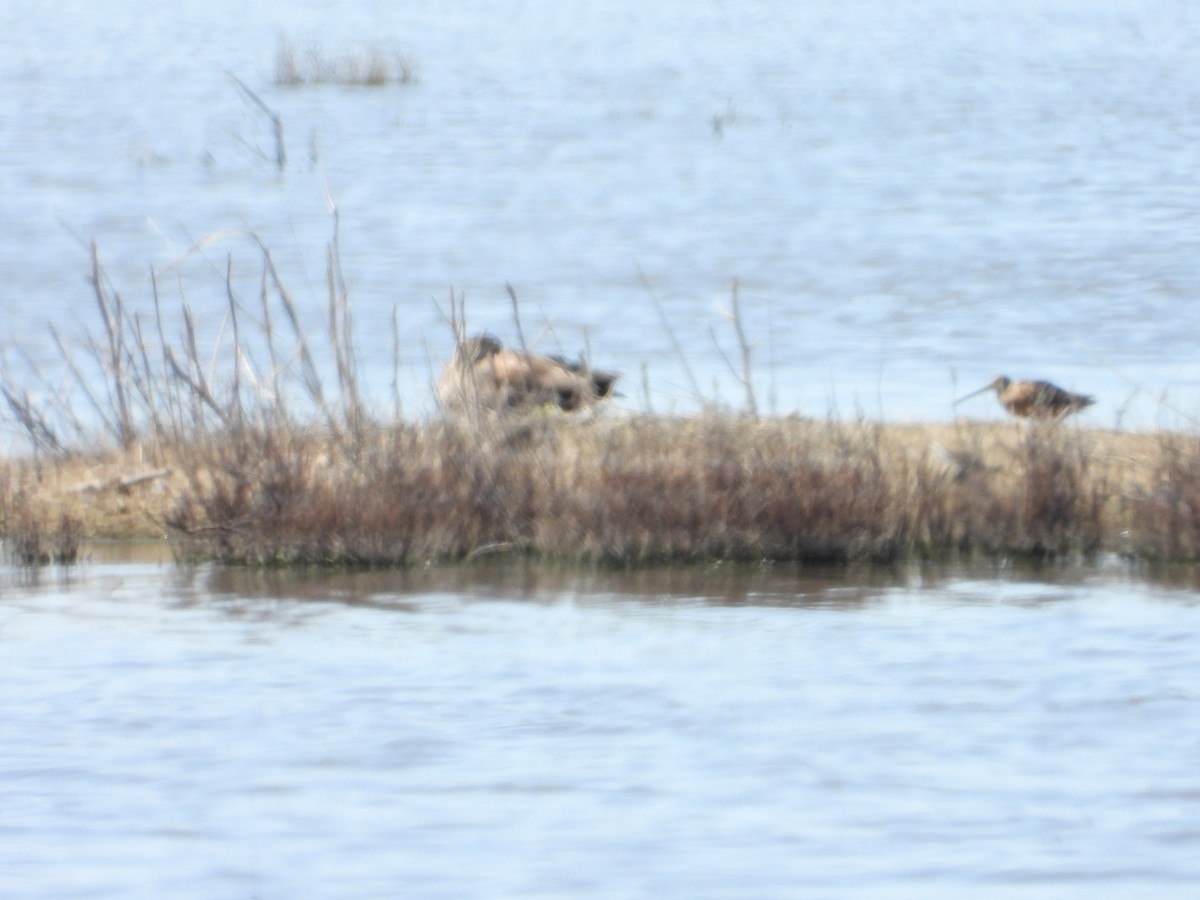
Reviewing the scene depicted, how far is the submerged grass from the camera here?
32.0ft

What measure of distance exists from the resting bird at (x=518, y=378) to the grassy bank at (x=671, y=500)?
0.71m

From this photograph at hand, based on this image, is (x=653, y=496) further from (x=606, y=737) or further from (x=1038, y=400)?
(x=606, y=737)

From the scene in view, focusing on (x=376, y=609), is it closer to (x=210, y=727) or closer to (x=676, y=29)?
(x=210, y=727)

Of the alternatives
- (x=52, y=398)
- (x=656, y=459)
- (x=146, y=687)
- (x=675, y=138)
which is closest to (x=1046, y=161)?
(x=675, y=138)

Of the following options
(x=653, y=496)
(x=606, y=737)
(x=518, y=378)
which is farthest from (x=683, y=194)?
(x=606, y=737)

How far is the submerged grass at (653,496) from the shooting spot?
32.0ft

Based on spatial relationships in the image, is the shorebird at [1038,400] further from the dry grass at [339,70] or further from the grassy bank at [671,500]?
the dry grass at [339,70]

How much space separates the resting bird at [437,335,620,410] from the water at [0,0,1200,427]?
1.17ft

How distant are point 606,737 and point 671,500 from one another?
111 inches

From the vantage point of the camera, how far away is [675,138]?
31.5 metres

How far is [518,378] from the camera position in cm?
1162

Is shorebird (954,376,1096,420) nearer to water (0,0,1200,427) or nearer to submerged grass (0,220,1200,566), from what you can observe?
water (0,0,1200,427)

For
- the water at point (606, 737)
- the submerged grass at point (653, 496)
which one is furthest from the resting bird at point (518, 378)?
the water at point (606, 737)

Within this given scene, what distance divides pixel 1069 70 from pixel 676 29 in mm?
11253
